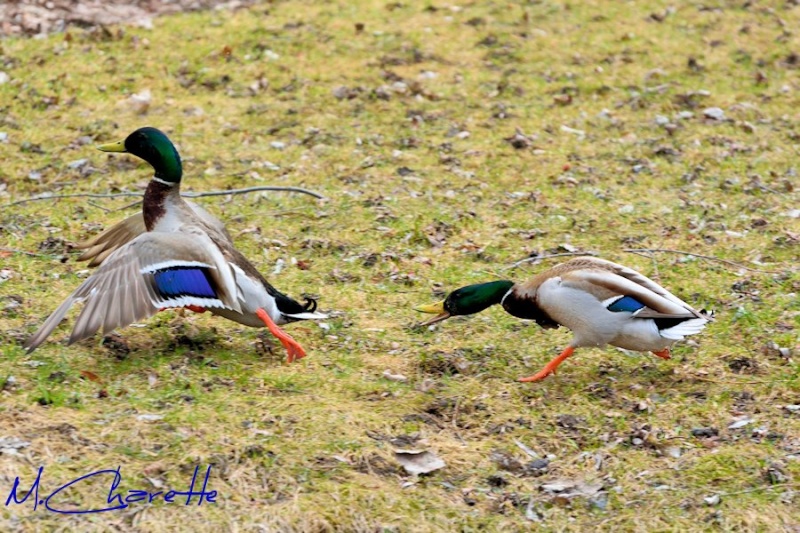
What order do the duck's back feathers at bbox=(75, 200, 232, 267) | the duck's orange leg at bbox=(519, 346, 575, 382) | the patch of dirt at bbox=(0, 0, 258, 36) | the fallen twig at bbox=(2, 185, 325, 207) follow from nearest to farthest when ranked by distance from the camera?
the duck's orange leg at bbox=(519, 346, 575, 382) < the duck's back feathers at bbox=(75, 200, 232, 267) < the fallen twig at bbox=(2, 185, 325, 207) < the patch of dirt at bbox=(0, 0, 258, 36)

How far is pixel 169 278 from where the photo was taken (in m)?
4.95

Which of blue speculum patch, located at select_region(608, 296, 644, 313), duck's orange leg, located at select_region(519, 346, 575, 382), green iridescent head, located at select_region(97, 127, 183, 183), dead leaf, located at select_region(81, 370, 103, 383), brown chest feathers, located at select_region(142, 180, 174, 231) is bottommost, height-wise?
duck's orange leg, located at select_region(519, 346, 575, 382)

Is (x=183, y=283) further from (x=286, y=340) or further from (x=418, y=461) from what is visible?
(x=418, y=461)

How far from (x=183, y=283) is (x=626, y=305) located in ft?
6.45

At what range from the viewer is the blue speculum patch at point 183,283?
16.2ft

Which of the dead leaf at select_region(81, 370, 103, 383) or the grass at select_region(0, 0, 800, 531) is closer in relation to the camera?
the grass at select_region(0, 0, 800, 531)

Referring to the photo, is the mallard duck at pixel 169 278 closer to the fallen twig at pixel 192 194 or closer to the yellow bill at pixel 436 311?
the yellow bill at pixel 436 311

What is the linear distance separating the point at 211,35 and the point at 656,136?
12.9 feet

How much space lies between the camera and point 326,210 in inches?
286

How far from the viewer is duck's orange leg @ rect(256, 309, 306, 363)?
5199 mm

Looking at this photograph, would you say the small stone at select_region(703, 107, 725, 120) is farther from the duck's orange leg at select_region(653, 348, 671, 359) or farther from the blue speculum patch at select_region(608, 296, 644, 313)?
the blue speculum patch at select_region(608, 296, 644, 313)

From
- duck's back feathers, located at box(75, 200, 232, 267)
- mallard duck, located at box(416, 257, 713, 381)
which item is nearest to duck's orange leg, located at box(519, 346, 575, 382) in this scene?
mallard duck, located at box(416, 257, 713, 381)
